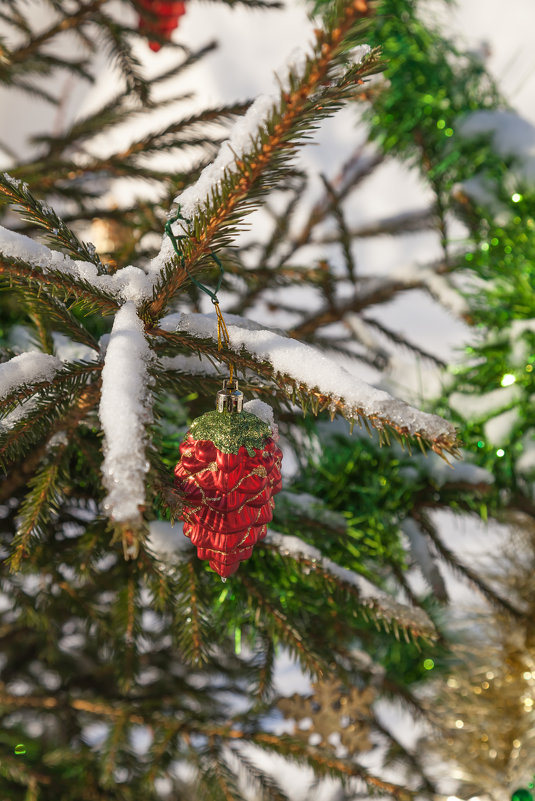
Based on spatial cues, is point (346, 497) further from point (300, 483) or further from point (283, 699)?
point (283, 699)

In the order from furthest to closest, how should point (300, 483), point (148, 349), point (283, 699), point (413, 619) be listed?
point (300, 483) < point (283, 699) < point (413, 619) < point (148, 349)

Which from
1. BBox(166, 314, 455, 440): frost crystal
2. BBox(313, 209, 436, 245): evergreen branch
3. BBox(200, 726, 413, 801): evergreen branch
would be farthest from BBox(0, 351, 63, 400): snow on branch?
BBox(313, 209, 436, 245): evergreen branch

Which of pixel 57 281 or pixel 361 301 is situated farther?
pixel 361 301

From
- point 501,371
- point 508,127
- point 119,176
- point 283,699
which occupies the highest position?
point 508,127

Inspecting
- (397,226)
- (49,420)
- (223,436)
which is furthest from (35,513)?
(397,226)

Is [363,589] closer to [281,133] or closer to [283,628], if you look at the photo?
[283,628]

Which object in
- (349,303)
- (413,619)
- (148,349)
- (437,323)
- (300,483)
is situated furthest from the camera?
(437,323)

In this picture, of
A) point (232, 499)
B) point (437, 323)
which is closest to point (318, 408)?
point (232, 499)
